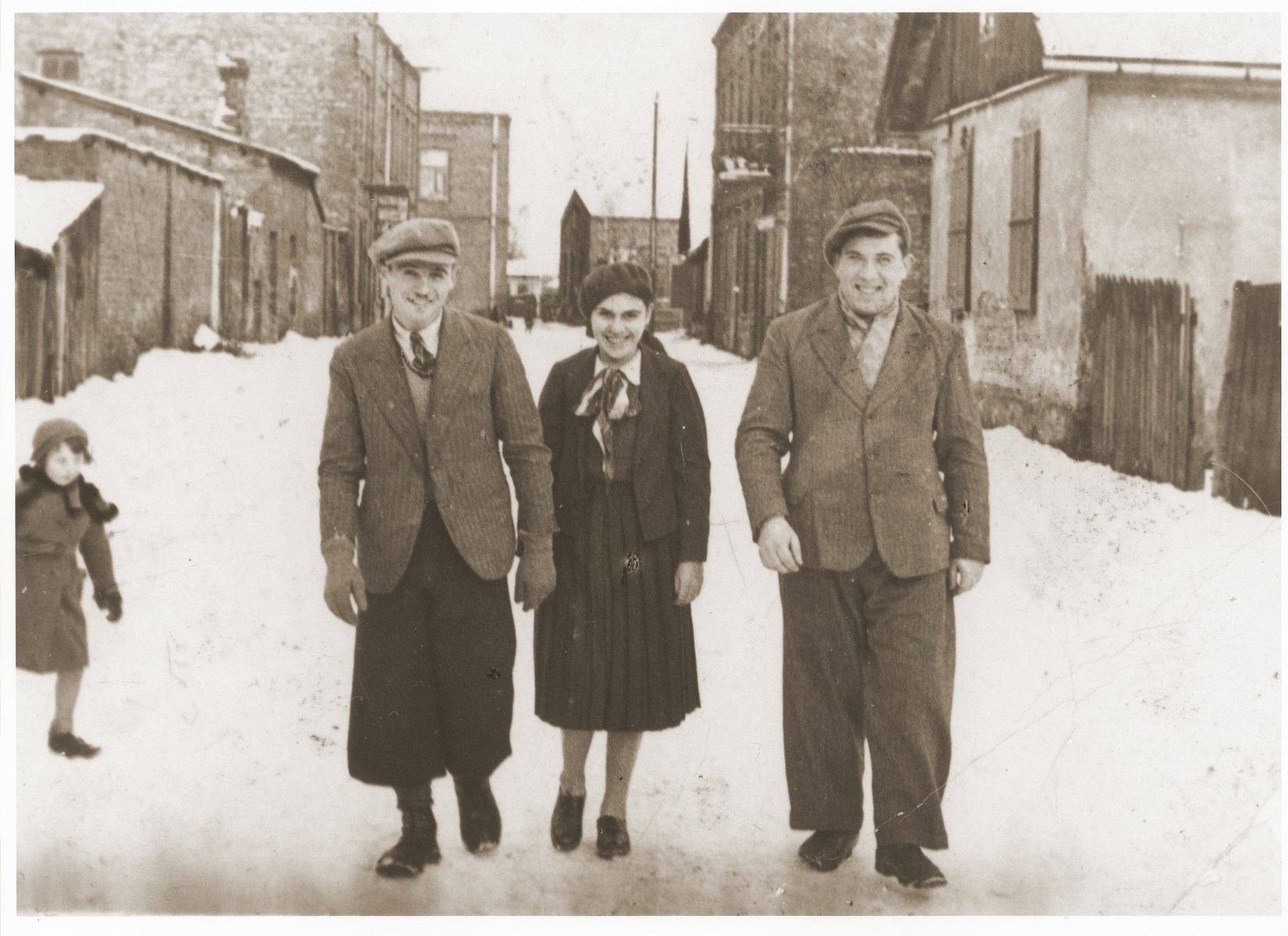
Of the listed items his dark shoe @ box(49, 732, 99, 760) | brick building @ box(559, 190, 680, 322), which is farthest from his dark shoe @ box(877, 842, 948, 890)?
his dark shoe @ box(49, 732, 99, 760)

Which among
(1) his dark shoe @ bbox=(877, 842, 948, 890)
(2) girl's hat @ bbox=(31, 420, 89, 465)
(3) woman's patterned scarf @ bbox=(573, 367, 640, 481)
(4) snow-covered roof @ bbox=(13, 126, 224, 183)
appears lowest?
(1) his dark shoe @ bbox=(877, 842, 948, 890)

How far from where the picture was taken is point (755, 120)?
14.5ft

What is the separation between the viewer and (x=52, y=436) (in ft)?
13.6

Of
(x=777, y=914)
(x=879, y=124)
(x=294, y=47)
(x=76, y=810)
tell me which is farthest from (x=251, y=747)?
(x=879, y=124)

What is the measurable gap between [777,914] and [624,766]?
31.1 inches

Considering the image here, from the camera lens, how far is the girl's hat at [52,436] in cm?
414

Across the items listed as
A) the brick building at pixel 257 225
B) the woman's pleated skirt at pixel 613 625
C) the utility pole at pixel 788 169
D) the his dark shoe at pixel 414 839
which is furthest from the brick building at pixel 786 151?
the his dark shoe at pixel 414 839

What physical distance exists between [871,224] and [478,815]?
214 centimetres

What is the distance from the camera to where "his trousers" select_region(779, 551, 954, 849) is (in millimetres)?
3387

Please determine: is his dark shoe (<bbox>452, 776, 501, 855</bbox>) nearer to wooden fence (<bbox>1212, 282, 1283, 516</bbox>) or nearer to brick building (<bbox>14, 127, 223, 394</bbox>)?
brick building (<bbox>14, 127, 223, 394</bbox>)

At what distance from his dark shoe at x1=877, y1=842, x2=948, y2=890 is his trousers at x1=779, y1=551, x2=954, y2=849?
0.05 m

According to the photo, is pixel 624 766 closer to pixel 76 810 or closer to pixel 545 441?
pixel 545 441

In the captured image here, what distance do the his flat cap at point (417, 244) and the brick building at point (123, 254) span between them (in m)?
1.27
